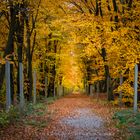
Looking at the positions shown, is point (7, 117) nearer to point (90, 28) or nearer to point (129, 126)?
point (129, 126)

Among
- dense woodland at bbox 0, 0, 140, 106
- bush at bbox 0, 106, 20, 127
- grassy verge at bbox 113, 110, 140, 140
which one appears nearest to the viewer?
grassy verge at bbox 113, 110, 140, 140

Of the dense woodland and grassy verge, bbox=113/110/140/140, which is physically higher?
the dense woodland

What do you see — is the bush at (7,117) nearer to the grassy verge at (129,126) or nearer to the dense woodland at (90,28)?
the dense woodland at (90,28)

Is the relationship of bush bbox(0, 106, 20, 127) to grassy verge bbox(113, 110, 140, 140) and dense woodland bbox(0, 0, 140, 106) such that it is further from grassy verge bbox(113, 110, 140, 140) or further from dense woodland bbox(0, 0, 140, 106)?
grassy verge bbox(113, 110, 140, 140)

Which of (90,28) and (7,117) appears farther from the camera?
(90,28)

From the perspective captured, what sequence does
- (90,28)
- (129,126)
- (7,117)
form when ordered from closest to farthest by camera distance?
(129,126) < (7,117) < (90,28)

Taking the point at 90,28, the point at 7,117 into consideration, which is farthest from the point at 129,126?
the point at 90,28

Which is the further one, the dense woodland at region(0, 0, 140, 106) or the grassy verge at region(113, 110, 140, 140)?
the dense woodland at region(0, 0, 140, 106)

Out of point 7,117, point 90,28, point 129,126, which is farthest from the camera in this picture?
point 90,28

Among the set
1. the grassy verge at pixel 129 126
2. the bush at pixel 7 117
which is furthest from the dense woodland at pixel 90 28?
the grassy verge at pixel 129 126

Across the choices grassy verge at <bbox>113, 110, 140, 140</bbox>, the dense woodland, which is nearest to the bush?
the dense woodland

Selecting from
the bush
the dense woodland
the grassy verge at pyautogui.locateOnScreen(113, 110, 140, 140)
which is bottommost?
the grassy verge at pyautogui.locateOnScreen(113, 110, 140, 140)

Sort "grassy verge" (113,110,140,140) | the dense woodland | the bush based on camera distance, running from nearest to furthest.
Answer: "grassy verge" (113,110,140,140) → the bush → the dense woodland

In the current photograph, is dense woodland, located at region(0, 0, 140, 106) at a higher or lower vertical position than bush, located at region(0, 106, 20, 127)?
higher
